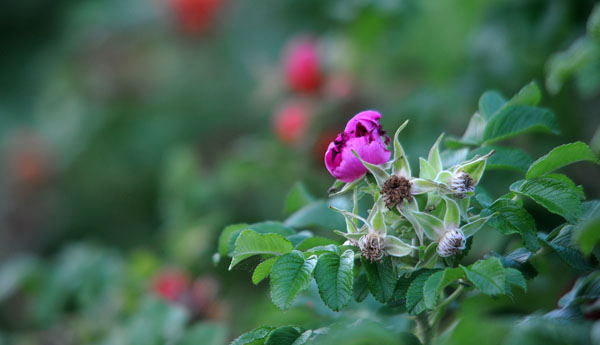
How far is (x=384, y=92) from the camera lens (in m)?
1.48

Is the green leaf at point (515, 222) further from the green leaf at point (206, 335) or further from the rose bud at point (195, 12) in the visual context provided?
the rose bud at point (195, 12)

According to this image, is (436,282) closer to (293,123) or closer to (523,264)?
(523,264)

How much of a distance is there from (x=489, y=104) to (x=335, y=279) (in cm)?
31

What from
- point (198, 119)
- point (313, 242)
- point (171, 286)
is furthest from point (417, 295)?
point (198, 119)

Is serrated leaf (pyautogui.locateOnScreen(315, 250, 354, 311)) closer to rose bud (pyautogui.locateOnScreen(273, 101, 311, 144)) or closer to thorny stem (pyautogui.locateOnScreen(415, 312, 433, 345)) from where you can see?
thorny stem (pyautogui.locateOnScreen(415, 312, 433, 345))

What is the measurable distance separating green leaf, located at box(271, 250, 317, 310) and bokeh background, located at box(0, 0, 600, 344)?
0.16 metres

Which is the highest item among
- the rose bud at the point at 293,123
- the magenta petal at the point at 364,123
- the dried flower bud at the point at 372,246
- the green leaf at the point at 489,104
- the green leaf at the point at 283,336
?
the rose bud at the point at 293,123

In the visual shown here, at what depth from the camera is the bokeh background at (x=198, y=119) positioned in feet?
3.49

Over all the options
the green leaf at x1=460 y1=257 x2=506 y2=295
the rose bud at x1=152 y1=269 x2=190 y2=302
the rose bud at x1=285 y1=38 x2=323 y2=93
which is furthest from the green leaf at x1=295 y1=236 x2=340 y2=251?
the rose bud at x1=285 y1=38 x2=323 y2=93

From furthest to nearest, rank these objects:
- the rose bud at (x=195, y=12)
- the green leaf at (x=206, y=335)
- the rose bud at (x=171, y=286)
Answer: the rose bud at (x=195, y=12)
the rose bud at (x=171, y=286)
the green leaf at (x=206, y=335)

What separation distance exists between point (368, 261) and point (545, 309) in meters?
0.41

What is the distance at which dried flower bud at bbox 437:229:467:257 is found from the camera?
0.47 metres

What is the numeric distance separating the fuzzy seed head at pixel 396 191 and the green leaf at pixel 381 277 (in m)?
0.05

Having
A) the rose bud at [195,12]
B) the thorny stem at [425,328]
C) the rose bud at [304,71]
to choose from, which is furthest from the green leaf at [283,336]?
the rose bud at [195,12]
